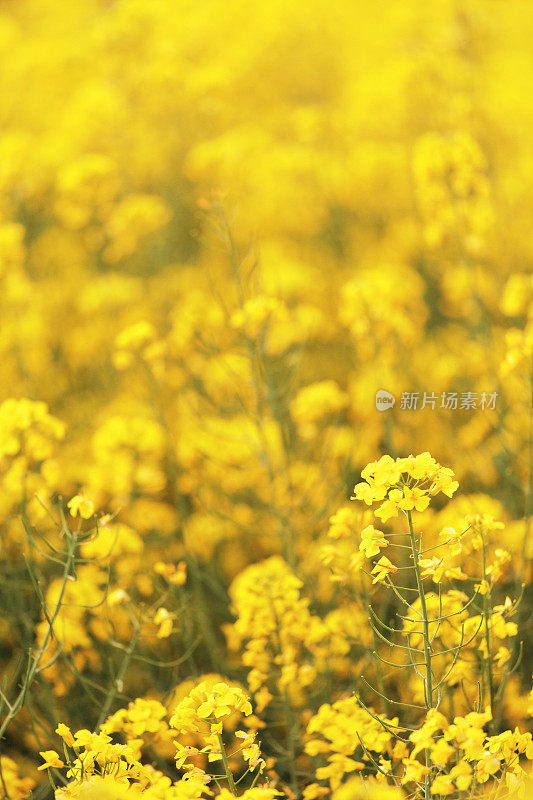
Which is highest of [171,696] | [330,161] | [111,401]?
[330,161]

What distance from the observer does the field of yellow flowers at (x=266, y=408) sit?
173 centimetres

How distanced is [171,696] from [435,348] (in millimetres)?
2704

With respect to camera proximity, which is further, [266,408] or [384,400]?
[266,408]

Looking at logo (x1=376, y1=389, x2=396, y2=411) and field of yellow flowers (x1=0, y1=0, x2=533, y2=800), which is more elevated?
logo (x1=376, y1=389, x2=396, y2=411)

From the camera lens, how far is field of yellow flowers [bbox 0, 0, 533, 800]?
1.73 meters

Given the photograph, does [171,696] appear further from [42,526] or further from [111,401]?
[111,401]

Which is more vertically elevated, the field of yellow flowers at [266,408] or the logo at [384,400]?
the logo at [384,400]

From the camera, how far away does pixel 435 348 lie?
4336 millimetres

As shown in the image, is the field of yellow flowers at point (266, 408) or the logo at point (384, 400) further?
the logo at point (384, 400)

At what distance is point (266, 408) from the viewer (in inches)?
145

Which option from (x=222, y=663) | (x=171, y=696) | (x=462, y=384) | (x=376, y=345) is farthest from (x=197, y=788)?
(x=462, y=384)

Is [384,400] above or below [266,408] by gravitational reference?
above

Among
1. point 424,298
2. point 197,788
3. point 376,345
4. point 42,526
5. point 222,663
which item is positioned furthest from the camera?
point 424,298

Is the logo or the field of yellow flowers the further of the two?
the logo
